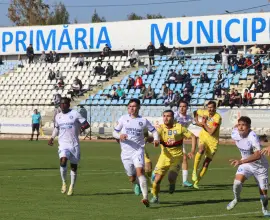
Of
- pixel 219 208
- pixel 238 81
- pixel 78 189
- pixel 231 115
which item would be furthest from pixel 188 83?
pixel 219 208

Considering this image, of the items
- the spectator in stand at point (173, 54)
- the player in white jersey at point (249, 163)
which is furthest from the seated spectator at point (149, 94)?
the player in white jersey at point (249, 163)

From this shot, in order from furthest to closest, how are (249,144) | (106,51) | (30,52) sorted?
(30,52), (106,51), (249,144)

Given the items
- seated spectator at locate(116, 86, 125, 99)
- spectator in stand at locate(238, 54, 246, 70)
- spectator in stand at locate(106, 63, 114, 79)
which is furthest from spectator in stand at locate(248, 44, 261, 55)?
spectator in stand at locate(106, 63, 114, 79)

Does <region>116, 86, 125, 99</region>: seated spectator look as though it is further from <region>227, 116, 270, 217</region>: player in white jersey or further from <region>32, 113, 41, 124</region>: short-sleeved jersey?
<region>227, 116, 270, 217</region>: player in white jersey

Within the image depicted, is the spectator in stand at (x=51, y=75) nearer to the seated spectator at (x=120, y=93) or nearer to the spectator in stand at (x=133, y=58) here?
the spectator in stand at (x=133, y=58)

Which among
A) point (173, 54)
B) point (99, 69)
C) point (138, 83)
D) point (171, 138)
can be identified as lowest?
point (171, 138)

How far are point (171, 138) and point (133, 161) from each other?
1050mm

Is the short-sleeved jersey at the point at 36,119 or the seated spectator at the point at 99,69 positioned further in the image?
the seated spectator at the point at 99,69

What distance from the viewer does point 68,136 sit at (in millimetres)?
18953

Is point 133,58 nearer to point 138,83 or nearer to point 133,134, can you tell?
point 138,83

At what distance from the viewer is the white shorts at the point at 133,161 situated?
16.7 m

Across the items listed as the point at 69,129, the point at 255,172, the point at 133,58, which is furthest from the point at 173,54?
the point at 255,172

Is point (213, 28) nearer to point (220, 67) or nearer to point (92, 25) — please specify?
point (220, 67)

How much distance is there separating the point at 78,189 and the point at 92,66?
132 ft
